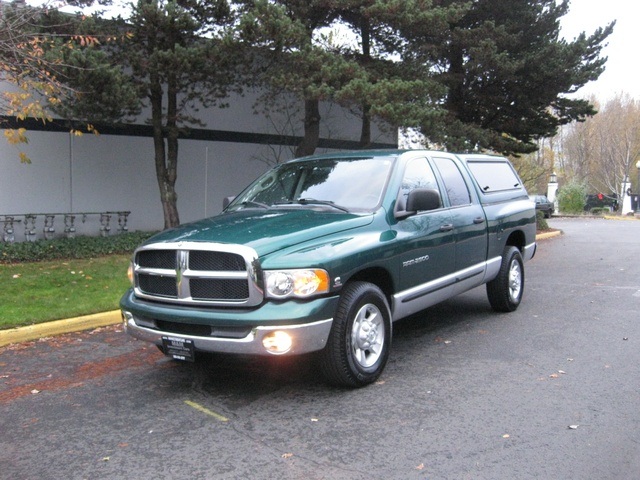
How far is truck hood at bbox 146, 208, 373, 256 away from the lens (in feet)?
14.9

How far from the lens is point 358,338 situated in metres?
4.81

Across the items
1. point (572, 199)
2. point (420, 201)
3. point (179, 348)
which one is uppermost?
point (420, 201)

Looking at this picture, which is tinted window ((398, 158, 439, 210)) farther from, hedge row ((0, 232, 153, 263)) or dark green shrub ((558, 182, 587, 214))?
dark green shrub ((558, 182, 587, 214))

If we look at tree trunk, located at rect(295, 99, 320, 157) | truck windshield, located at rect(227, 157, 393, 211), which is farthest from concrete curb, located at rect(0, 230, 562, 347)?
tree trunk, located at rect(295, 99, 320, 157)

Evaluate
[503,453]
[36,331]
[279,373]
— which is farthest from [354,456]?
[36,331]

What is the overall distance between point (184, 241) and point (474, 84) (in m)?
15.6

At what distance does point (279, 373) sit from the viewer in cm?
535

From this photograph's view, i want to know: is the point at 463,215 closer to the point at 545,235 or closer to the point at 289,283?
the point at 289,283

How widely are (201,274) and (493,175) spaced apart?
184 inches

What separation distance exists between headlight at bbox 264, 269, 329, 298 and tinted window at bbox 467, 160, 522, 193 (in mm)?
3613

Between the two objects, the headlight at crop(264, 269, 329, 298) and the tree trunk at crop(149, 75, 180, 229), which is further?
the tree trunk at crop(149, 75, 180, 229)

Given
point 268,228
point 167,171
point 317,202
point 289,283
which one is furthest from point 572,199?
point 289,283

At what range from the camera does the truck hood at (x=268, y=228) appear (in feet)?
14.9

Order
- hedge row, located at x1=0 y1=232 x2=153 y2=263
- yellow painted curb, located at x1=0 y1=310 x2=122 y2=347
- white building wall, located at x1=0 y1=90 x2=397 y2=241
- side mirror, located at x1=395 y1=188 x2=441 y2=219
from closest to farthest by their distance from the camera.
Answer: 1. side mirror, located at x1=395 y1=188 x2=441 y2=219
2. yellow painted curb, located at x1=0 y1=310 x2=122 y2=347
3. hedge row, located at x1=0 y1=232 x2=153 y2=263
4. white building wall, located at x1=0 y1=90 x2=397 y2=241
